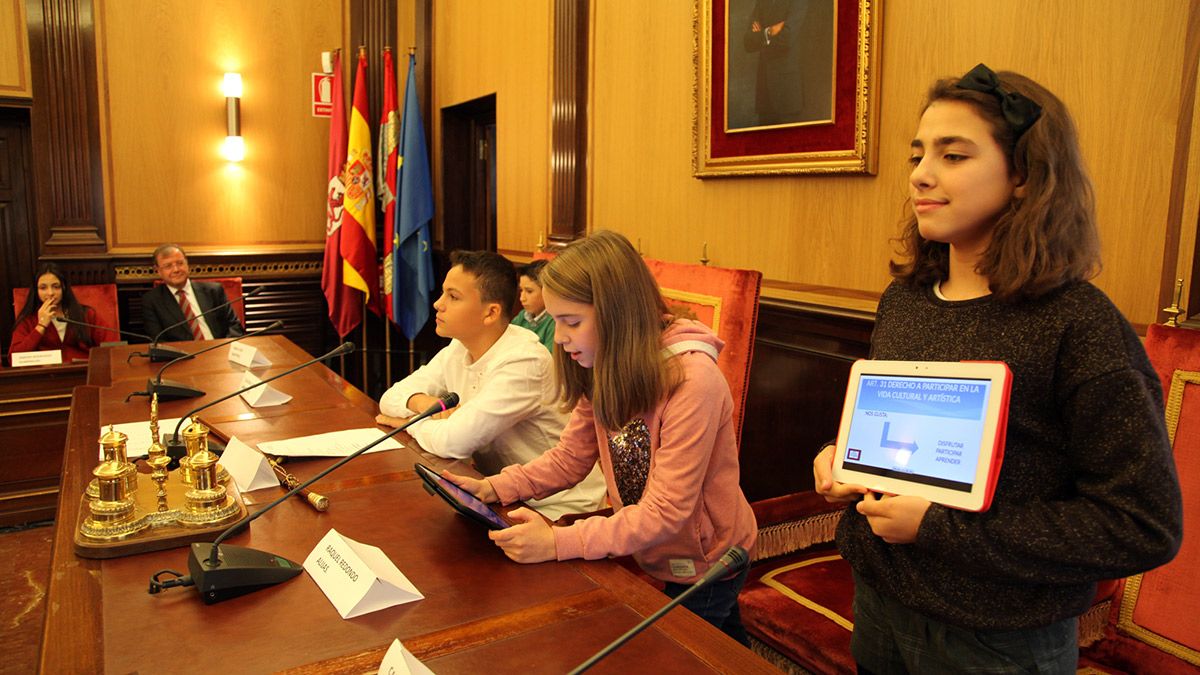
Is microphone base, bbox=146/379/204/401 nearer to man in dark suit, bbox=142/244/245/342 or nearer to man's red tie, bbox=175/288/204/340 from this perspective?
man in dark suit, bbox=142/244/245/342

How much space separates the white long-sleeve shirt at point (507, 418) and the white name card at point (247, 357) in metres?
0.98

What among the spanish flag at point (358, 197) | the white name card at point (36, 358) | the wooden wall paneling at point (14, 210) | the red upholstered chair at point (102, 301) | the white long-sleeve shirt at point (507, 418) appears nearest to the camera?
the white long-sleeve shirt at point (507, 418)

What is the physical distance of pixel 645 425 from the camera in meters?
1.59

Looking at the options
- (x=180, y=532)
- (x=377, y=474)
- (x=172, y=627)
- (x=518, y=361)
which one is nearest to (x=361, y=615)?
(x=172, y=627)

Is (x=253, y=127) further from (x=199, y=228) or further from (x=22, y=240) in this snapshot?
(x=22, y=240)

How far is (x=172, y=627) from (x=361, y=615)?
9.3 inches

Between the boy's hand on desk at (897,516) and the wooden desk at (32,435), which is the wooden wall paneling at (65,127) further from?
the boy's hand on desk at (897,516)

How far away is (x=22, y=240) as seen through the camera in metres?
5.16

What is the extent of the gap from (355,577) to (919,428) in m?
0.79

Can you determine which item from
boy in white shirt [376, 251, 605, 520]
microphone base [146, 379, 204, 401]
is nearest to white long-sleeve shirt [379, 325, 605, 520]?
boy in white shirt [376, 251, 605, 520]

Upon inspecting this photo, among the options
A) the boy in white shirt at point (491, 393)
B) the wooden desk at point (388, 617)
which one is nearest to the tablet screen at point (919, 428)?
the wooden desk at point (388, 617)

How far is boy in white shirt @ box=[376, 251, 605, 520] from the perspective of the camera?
2117mm

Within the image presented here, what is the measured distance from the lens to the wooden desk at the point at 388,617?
1032 mm

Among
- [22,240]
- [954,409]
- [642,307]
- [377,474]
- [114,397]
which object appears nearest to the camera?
[954,409]
